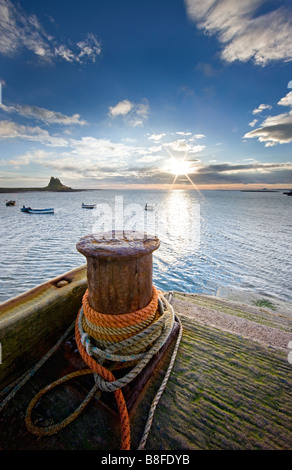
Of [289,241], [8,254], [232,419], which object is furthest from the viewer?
[289,241]

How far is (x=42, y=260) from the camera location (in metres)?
Answer: 13.0

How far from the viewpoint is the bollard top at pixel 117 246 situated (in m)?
1.63

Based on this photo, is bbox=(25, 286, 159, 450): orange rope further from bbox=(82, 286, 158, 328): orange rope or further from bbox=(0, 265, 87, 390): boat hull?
bbox=(0, 265, 87, 390): boat hull

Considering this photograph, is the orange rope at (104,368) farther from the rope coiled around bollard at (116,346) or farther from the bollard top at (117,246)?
the bollard top at (117,246)

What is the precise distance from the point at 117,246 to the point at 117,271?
9.4 inches

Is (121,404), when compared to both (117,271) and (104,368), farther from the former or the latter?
(117,271)

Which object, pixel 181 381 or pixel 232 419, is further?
pixel 181 381

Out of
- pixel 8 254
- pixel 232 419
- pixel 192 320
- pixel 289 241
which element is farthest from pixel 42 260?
pixel 289 241

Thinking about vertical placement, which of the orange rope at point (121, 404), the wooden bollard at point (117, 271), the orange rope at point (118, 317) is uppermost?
the wooden bollard at point (117, 271)

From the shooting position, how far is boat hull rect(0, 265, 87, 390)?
1.76 metres

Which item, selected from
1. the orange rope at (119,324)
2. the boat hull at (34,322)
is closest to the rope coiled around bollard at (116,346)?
the orange rope at (119,324)

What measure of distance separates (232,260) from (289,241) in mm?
9818
